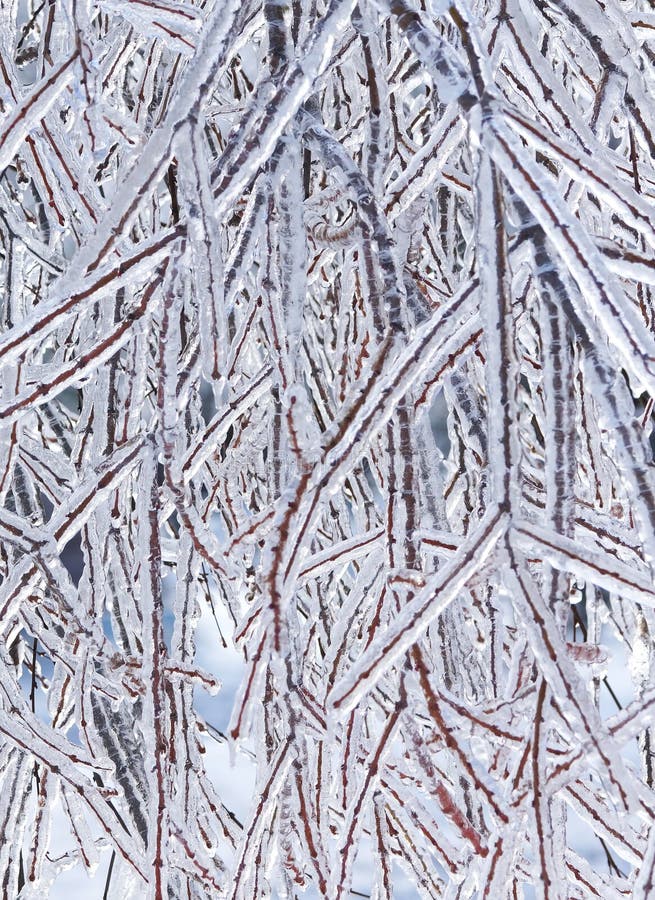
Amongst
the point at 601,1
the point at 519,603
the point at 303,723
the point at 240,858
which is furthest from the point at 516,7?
the point at 240,858

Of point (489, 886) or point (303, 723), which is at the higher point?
point (303, 723)

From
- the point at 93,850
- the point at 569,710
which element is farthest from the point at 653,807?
the point at 93,850

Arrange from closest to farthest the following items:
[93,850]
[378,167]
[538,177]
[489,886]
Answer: [538,177] → [489,886] → [378,167] → [93,850]

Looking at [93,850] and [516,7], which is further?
[93,850]

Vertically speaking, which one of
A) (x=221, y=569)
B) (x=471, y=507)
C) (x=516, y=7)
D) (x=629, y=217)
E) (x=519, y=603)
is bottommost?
(x=519, y=603)

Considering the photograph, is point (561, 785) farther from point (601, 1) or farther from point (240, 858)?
point (601, 1)

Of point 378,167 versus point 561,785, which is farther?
point 378,167

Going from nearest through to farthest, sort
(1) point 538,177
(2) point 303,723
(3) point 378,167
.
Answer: (1) point 538,177 < (2) point 303,723 < (3) point 378,167

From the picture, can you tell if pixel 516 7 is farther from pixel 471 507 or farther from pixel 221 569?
pixel 471 507

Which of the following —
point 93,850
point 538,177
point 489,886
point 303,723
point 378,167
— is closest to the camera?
point 538,177
